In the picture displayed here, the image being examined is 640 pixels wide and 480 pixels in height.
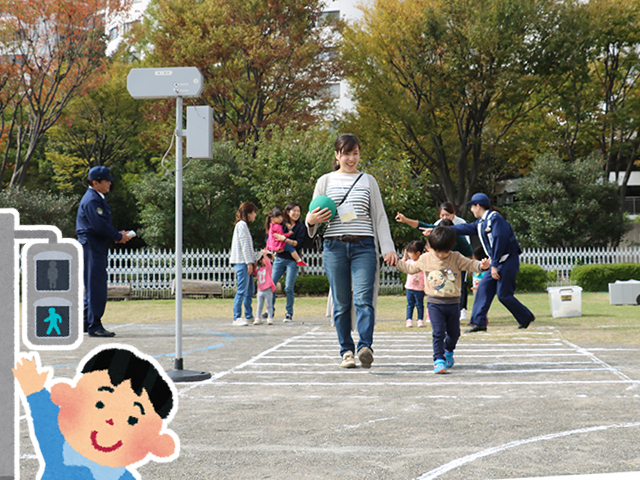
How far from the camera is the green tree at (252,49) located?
2252 cm

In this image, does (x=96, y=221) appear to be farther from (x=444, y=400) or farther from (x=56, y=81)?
(x=56, y=81)

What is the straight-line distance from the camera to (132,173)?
1242 inches

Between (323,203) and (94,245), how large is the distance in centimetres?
378

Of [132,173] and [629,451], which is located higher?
[132,173]

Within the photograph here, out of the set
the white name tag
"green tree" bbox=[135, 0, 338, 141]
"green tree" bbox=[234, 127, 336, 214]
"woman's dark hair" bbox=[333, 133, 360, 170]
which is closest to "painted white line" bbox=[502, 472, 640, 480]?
the white name tag

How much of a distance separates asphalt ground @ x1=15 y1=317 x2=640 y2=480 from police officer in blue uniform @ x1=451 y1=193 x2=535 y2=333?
5.13ft

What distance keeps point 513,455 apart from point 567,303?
26.4 feet

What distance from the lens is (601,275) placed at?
1945 centimetres

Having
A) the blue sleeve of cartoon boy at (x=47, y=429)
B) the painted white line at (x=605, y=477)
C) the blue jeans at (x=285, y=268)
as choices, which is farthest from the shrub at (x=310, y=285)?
the blue sleeve of cartoon boy at (x=47, y=429)

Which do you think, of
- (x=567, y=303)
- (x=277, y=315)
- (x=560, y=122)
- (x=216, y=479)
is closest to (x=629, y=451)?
(x=216, y=479)

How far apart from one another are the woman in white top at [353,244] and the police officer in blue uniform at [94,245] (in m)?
3.25

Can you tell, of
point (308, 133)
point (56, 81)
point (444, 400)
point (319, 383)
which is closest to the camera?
point (444, 400)

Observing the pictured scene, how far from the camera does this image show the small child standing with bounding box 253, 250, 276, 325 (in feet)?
33.4

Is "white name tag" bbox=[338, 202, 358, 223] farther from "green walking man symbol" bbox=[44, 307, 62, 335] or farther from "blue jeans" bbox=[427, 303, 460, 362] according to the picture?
"green walking man symbol" bbox=[44, 307, 62, 335]
